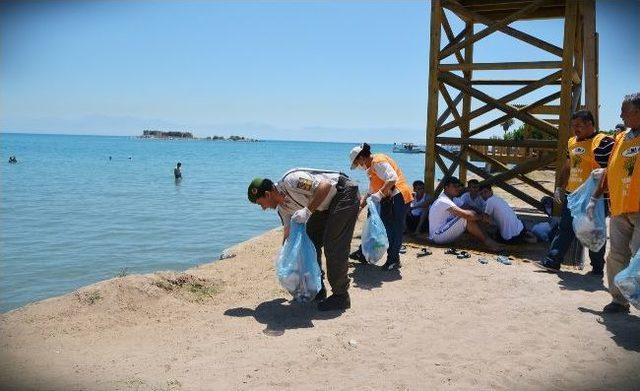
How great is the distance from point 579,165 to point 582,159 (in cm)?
9

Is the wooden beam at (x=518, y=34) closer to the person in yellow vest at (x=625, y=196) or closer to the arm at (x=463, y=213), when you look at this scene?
the arm at (x=463, y=213)

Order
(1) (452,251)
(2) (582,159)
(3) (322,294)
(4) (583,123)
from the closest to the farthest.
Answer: (3) (322,294)
(4) (583,123)
(2) (582,159)
(1) (452,251)

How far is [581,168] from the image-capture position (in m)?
5.19

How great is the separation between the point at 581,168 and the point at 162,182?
75.7 ft

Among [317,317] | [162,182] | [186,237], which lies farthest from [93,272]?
[162,182]

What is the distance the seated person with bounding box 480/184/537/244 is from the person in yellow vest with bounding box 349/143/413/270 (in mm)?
1622

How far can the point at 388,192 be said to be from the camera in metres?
5.70

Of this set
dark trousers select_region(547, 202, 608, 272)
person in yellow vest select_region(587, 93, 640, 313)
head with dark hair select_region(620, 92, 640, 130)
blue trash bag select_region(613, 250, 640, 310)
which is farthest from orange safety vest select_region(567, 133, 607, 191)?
blue trash bag select_region(613, 250, 640, 310)

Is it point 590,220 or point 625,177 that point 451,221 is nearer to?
point 590,220

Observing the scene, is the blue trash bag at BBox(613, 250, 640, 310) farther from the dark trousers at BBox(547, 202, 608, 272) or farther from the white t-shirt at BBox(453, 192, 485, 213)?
the white t-shirt at BBox(453, 192, 485, 213)

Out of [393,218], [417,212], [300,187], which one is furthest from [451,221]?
[300,187]

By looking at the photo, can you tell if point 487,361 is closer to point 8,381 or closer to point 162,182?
point 8,381

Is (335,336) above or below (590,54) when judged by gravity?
below

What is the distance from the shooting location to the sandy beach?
3180mm
